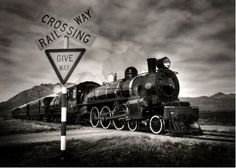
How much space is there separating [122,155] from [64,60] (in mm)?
1680

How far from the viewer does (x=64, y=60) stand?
3732 mm

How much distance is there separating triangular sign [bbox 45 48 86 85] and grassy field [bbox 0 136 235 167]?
3.89 ft

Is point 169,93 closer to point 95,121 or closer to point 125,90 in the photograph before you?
point 125,90

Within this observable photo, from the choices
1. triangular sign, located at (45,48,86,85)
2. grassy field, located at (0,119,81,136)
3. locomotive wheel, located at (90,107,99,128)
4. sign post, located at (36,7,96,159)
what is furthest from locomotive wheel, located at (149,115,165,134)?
triangular sign, located at (45,48,86,85)

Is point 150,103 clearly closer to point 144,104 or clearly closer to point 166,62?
point 144,104

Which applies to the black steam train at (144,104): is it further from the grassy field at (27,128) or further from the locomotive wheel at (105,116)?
the grassy field at (27,128)

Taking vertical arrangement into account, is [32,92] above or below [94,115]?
above

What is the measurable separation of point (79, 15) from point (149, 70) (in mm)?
4016

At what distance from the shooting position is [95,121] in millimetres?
10484

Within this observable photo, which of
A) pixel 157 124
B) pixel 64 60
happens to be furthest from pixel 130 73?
pixel 64 60

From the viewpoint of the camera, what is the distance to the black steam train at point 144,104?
6.81 meters

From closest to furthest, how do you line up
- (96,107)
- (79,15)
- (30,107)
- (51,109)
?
1. (79,15)
2. (96,107)
3. (51,109)
4. (30,107)

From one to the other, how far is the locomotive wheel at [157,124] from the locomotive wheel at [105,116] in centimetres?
211

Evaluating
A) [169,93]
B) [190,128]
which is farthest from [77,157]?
[169,93]
